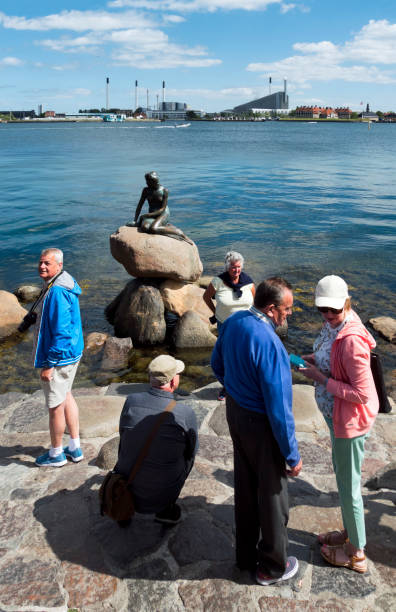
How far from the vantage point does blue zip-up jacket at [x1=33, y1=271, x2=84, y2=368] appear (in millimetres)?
4629

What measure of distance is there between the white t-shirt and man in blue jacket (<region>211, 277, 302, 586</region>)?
3.24 meters

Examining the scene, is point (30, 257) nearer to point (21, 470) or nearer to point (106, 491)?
point (21, 470)

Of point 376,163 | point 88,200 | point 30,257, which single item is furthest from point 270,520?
point 376,163

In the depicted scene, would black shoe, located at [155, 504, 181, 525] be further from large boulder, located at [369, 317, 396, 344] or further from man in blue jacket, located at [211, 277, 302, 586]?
large boulder, located at [369, 317, 396, 344]

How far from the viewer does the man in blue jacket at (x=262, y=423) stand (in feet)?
10.1

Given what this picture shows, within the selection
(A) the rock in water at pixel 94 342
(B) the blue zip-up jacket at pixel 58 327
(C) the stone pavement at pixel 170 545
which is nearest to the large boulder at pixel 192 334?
(A) the rock in water at pixel 94 342

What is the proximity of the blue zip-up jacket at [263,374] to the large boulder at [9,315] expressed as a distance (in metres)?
8.37

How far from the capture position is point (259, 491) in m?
3.25

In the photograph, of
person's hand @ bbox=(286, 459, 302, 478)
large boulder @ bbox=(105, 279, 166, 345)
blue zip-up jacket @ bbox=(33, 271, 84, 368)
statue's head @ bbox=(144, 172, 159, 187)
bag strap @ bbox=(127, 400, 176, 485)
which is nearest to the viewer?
person's hand @ bbox=(286, 459, 302, 478)

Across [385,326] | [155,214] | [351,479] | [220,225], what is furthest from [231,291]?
[220,225]

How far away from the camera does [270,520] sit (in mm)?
3262

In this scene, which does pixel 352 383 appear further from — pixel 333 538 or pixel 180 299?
pixel 180 299

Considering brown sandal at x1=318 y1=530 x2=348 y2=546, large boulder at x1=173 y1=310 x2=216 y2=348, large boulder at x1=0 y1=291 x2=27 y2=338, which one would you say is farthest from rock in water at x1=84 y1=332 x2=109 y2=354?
brown sandal at x1=318 y1=530 x2=348 y2=546

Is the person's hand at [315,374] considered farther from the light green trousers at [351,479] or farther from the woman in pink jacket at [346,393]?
the light green trousers at [351,479]
